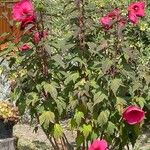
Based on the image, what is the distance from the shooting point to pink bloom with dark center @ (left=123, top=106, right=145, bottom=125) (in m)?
5.47

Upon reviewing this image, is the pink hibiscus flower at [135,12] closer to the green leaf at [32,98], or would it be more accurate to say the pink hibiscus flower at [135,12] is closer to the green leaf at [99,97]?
A: the green leaf at [99,97]

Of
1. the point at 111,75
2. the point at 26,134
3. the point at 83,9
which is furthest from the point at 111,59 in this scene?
the point at 26,134

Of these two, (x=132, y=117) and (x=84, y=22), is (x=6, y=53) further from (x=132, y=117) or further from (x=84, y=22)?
(x=132, y=117)

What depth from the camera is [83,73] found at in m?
5.72

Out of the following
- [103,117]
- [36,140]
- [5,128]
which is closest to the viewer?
[103,117]

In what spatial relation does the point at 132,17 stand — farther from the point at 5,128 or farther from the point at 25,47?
the point at 5,128

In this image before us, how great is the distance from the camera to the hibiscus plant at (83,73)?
5469mm

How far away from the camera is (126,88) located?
574 cm

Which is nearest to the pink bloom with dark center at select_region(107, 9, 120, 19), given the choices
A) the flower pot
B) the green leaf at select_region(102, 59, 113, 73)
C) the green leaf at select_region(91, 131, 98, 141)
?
the green leaf at select_region(102, 59, 113, 73)

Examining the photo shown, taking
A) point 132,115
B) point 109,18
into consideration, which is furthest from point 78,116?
point 109,18

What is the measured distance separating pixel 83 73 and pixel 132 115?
2.05 ft

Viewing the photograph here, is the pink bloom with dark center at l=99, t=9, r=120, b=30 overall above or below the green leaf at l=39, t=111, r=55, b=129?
above

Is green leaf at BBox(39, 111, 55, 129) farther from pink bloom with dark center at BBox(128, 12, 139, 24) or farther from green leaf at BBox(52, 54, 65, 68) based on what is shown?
pink bloom with dark center at BBox(128, 12, 139, 24)

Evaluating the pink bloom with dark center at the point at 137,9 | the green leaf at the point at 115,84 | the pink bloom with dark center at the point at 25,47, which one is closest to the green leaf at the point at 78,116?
the green leaf at the point at 115,84
